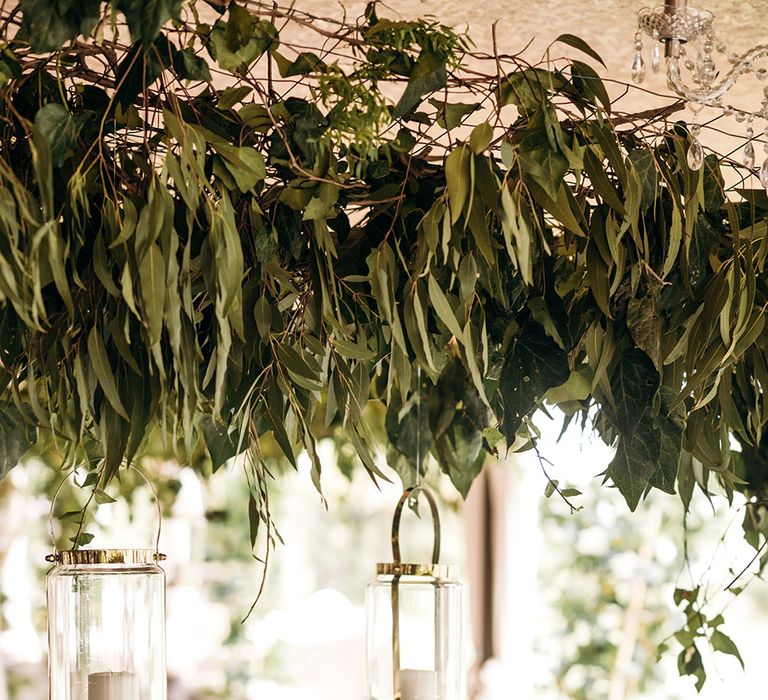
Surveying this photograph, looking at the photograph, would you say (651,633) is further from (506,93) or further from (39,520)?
(506,93)

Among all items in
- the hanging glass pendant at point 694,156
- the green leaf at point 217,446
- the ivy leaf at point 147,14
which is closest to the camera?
the ivy leaf at point 147,14

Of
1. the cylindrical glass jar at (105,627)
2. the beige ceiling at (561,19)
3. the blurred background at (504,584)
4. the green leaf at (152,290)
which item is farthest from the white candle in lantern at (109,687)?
the blurred background at (504,584)

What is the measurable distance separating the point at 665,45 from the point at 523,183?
284 millimetres

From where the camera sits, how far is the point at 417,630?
1.23m

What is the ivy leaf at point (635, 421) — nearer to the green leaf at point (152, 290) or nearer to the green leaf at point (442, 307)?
the green leaf at point (442, 307)

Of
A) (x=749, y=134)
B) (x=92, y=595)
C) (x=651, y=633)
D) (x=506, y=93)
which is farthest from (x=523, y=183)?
(x=651, y=633)

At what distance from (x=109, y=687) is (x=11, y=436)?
0.28 meters

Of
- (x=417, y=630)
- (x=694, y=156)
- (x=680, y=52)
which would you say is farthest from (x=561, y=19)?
(x=417, y=630)

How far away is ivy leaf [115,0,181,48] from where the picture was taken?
2.24 feet

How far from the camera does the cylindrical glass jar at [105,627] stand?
1.04 meters

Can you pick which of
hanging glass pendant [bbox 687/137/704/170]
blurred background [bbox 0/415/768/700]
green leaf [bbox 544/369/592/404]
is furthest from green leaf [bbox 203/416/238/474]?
blurred background [bbox 0/415/768/700]

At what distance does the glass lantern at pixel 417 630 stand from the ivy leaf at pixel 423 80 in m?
0.58

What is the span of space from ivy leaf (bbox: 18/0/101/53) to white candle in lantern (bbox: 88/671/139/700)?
620 mm

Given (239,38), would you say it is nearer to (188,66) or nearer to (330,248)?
(188,66)
